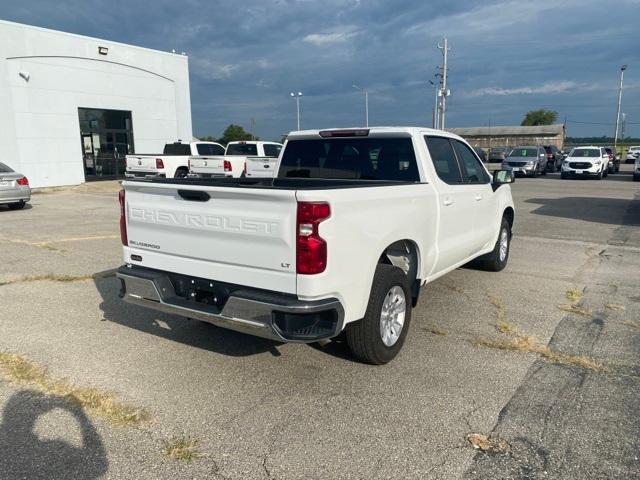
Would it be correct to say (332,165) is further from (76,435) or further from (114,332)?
(76,435)

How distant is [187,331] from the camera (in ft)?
16.2

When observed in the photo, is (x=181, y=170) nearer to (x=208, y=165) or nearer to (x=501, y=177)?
(x=208, y=165)

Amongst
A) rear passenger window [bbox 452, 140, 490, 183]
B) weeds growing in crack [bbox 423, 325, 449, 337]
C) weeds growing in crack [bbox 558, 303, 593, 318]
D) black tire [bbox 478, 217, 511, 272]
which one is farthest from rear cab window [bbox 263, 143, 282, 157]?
weeds growing in crack [bbox 423, 325, 449, 337]

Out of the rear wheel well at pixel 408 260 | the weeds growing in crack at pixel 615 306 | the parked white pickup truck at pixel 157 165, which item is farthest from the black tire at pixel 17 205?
the weeds growing in crack at pixel 615 306

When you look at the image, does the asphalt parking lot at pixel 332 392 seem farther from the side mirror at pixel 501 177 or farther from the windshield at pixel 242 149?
the windshield at pixel 242 149

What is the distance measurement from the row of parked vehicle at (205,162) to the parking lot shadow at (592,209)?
8.80m

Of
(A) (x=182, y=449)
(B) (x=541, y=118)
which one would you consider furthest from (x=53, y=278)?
(B) (x=541, y=118)

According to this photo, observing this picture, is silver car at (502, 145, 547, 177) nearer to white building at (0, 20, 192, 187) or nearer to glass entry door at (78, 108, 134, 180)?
white building at (0, 20, 192, 187)

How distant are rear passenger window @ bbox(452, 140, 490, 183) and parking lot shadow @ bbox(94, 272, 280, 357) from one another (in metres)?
2.99

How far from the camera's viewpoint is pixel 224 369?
4.12m

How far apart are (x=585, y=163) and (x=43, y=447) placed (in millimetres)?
28951

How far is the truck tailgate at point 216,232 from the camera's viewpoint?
335cm

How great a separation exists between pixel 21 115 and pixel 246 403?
22.2 meters

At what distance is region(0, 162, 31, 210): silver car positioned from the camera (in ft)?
46.3
